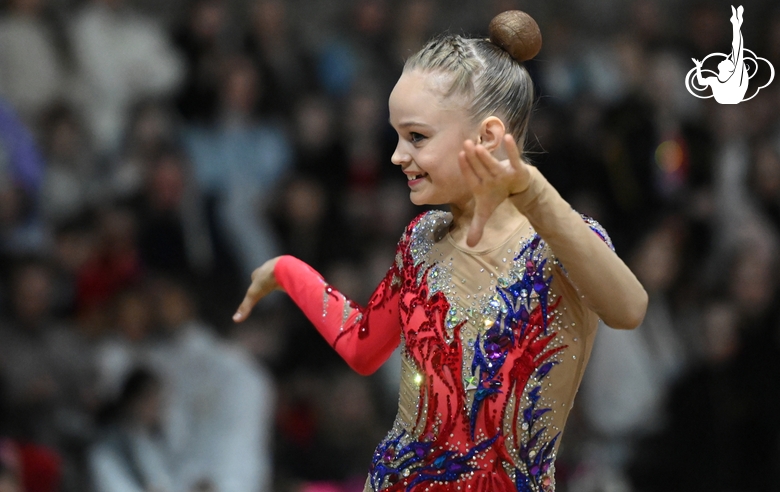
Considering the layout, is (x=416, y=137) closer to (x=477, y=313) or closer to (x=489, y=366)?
(x=477, y=313)

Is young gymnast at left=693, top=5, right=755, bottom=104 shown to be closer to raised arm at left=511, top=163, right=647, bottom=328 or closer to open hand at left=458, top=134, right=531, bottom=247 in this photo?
raised arm at left=511, top=163, right=647, bottom=328

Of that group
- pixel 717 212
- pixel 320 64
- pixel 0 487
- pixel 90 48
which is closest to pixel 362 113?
pixel 320 64

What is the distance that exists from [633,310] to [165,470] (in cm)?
298

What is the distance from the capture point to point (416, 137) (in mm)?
2111

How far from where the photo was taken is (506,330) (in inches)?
79.6

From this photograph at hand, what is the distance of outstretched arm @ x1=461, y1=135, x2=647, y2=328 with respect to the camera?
1765 mm

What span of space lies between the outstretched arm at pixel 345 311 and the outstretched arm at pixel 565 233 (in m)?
0.49

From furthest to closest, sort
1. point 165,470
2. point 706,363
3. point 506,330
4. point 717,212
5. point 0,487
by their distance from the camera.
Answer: point 717,212
point 706,363
point 165,470
point 0,487
point 506,330

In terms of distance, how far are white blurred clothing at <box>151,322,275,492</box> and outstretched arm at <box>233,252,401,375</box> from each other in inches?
89.1

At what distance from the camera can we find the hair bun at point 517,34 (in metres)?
2.11

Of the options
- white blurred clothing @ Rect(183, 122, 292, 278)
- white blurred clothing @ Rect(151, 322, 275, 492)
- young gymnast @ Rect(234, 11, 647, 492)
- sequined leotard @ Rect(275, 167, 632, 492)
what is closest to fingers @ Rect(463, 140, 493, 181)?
young gymnast @ Rect(234, 11, 647, 492)

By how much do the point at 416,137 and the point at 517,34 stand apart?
29 cm

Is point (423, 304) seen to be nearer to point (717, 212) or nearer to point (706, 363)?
point (706, 363)

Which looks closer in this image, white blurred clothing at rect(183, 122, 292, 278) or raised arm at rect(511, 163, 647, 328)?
raised arm at rect(511, 163, 647, 328)
